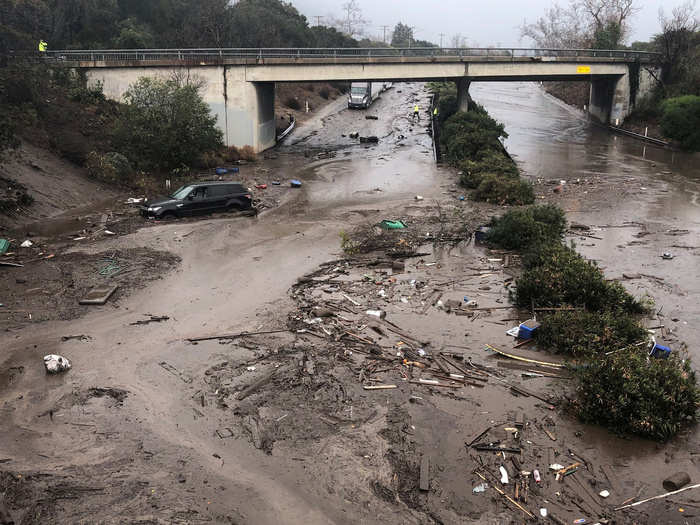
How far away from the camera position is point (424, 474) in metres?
9.00

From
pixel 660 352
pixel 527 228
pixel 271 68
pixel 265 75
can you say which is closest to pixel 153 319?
pixel 660 352

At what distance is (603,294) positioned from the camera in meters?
14.8

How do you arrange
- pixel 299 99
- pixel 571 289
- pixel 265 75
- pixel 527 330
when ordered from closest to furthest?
pixel 527 330 → pixel 571 289 → pixel 265 75 → pixel 299 99

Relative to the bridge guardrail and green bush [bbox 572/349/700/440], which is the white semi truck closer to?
the bridge guardrail

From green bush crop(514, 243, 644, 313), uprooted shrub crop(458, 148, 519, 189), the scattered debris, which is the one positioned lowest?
the scattered debris

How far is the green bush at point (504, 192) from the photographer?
2702cm

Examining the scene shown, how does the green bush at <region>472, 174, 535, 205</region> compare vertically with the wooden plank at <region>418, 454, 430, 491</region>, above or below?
above

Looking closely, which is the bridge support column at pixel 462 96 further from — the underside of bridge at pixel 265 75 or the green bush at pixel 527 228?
the green bush at pixel 527 228

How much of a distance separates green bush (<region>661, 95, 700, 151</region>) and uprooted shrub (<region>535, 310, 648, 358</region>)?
35.7m

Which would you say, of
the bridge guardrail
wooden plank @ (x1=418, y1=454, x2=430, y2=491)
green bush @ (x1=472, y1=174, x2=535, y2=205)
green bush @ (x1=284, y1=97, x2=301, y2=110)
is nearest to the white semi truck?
green bush @ (x1=284, y1=97, x2=301, y2=110)

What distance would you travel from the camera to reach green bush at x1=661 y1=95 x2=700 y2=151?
42.6 metres

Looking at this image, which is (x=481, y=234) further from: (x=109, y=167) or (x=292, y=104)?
(x=292, y=104)

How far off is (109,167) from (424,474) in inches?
967

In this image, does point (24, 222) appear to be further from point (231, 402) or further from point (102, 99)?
point (102, 99)
